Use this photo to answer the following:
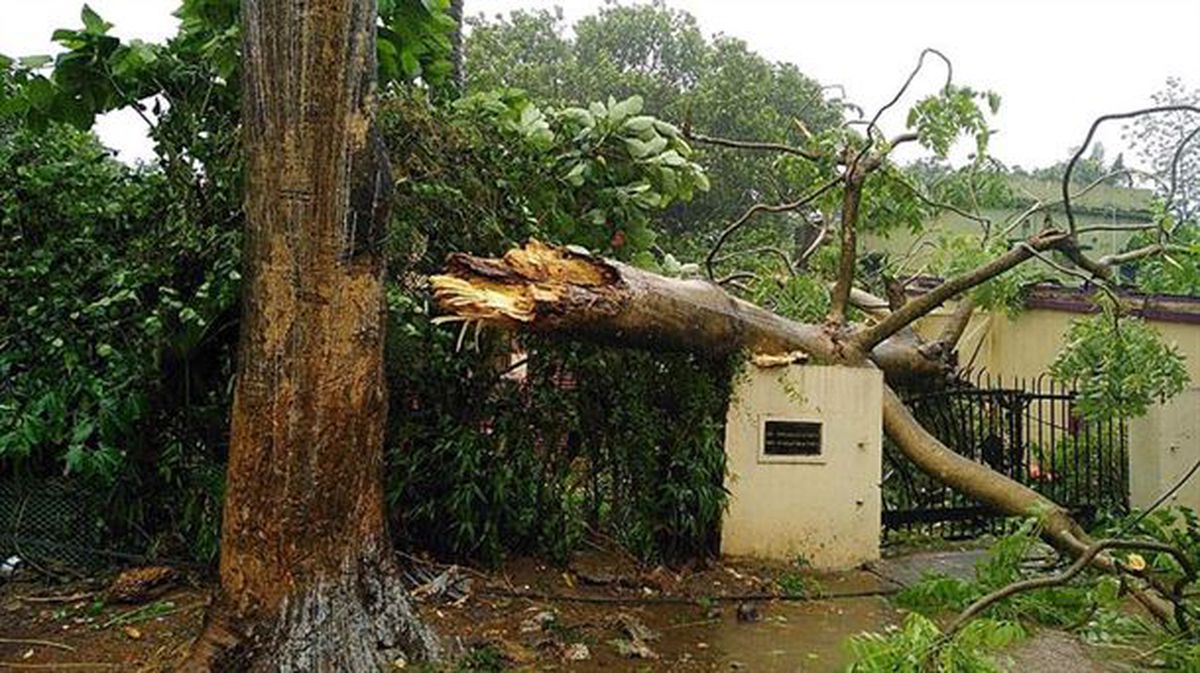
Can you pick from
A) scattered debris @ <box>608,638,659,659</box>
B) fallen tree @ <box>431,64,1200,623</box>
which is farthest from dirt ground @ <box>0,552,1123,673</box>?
fallen tree @ <box>431,64,1200,623</box>

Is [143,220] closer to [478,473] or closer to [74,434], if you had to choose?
[74,434]

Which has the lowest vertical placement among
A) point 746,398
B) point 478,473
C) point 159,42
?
point 478,473

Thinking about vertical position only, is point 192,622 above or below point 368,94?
below

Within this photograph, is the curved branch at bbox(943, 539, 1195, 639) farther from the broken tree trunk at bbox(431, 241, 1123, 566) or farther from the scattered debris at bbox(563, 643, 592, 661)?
the scattered debris at bbox(563, 643, 592, 661)

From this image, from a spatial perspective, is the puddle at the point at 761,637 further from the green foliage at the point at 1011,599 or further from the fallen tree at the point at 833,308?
the fallen tree at the point at 833,308

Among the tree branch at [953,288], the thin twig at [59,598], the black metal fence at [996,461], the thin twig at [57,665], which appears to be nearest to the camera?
the thin twig at [57,665]

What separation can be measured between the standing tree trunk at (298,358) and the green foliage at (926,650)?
6.48 ft

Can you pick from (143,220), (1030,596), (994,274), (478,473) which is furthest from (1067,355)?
(143,220)

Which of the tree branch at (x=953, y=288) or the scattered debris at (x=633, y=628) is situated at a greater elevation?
the tree branch at (x=953, y=288)

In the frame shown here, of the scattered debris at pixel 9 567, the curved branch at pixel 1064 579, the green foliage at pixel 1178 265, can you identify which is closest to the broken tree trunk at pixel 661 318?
the curved branch at pixel 1064 579

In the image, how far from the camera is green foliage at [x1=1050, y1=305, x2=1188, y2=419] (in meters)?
6.22

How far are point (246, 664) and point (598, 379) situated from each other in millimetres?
2839

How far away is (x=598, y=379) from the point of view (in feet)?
19.0

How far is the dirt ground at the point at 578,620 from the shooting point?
4254 millimetres
